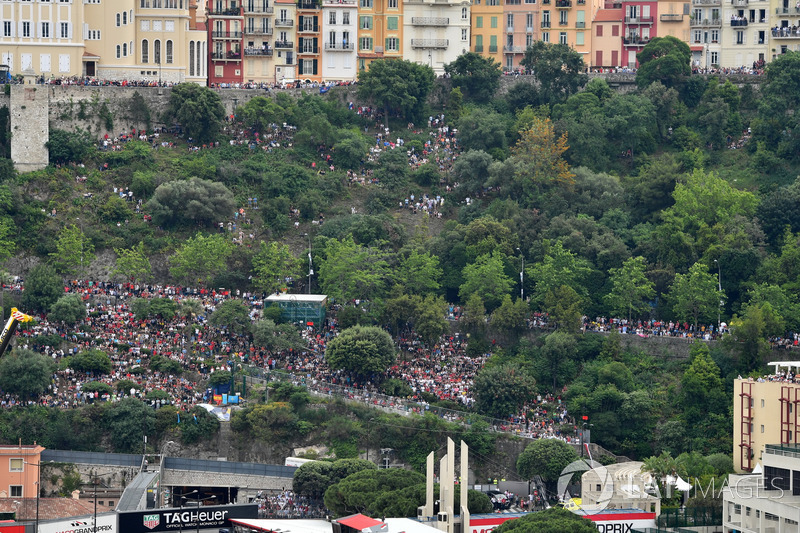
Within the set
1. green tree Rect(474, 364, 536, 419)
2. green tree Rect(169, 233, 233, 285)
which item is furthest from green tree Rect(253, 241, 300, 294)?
green tree Rect(474, 364, 536, 419)

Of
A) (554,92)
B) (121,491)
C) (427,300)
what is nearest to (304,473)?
(121,491)

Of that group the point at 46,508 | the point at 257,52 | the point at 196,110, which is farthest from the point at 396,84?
the point at 46,508

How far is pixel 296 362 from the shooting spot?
117 meters

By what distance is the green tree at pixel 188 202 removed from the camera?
128000mm

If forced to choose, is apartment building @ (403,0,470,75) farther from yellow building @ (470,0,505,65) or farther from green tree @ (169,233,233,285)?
green tree @ (169,233,233,285)

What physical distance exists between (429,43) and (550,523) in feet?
231

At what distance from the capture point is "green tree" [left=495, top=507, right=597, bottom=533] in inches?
3231

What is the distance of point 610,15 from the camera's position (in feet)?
485

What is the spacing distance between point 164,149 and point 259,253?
14751 millimetres

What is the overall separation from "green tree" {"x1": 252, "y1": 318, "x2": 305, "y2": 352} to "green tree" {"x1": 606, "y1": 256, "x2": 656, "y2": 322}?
20.1 metres

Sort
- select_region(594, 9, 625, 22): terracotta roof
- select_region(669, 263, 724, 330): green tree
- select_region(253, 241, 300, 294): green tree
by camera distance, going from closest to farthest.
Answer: select_region(669, 263, 724, 330): green tree
select_region(253, 241, 300, 294): green tree
select_region(594, 9, 625, 22): terracotta roof

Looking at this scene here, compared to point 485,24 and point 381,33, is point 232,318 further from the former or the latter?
point 485,24

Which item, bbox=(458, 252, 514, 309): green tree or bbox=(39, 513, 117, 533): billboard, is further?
bbox=(458, 252, 514, 309): green tree

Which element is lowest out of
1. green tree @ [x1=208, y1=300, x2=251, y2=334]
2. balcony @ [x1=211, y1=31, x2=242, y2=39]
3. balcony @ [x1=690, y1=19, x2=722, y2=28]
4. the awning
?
the awning
